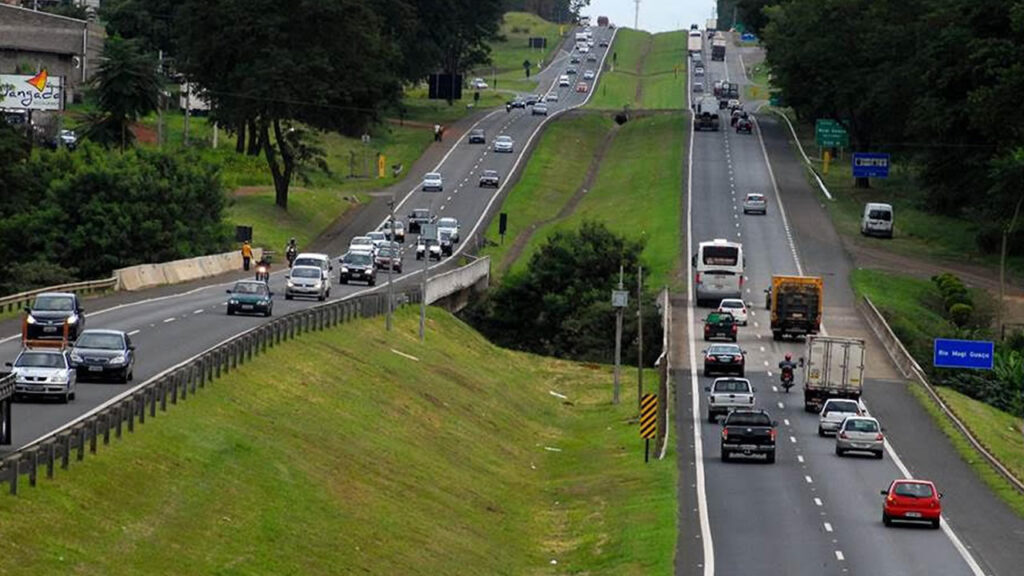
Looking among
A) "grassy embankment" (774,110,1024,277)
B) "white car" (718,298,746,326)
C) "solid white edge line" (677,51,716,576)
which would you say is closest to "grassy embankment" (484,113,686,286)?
"solid white edge line" (677,51,716,576)

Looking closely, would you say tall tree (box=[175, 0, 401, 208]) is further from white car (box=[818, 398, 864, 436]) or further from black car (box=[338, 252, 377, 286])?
white car (box=[818, 398, 864, 436])

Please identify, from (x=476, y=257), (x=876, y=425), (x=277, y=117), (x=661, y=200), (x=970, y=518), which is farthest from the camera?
(x=661, y=200)

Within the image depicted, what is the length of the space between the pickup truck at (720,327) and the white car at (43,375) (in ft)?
164

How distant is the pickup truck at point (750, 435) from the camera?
2450 inches

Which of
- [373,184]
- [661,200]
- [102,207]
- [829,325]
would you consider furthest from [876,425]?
[373,184]

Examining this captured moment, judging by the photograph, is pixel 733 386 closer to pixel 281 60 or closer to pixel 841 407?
pixel 841 407

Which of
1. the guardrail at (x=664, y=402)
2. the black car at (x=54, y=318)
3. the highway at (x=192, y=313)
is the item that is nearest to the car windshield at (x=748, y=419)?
the guardrail at (x=664, y=402)

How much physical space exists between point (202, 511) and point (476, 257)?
80.3 meters

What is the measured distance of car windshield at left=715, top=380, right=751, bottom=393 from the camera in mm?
71938

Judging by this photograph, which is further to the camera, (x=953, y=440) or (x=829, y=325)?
(x=829, y=325)

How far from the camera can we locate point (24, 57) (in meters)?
154

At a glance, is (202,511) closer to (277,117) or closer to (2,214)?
(2,214)

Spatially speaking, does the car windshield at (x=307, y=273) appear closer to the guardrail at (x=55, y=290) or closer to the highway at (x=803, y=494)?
the guardrail at (x=55, y=290)

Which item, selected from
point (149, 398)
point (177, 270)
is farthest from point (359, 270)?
point (149, 398)
